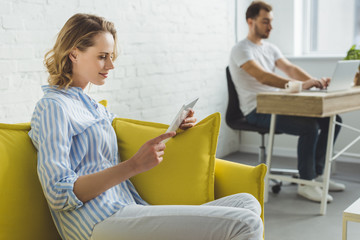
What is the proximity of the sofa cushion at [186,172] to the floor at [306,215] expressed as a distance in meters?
0.98

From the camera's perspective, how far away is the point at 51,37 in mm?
2420

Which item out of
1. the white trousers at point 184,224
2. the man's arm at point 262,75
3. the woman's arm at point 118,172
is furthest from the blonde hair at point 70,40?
the man's arm at point 262,75

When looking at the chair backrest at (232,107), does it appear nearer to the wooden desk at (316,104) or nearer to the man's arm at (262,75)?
the man's arm at (262,75)

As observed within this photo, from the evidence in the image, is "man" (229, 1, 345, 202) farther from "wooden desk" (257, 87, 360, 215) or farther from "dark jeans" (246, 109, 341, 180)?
"wooden desk" (257, 87, 360, 215)

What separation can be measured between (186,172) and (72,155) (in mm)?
406

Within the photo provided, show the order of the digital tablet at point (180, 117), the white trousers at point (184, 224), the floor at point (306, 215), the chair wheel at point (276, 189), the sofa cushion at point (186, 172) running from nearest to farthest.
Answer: the white trousers at point (184, 224) < the digital tablet at point (180, 117) < the sofa cushion at point (186, 172) < the floor at point (306, 215) < the chair wheel at point (276, 189)

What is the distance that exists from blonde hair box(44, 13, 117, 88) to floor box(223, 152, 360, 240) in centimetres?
144

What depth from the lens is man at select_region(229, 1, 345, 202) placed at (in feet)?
10.2

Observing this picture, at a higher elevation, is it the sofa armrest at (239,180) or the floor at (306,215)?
the sofa armrest at (239,180)

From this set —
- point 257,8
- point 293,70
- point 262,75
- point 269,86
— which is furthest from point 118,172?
point 293,70

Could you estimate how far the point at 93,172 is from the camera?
60.8 inches

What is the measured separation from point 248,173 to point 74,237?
0.63 m

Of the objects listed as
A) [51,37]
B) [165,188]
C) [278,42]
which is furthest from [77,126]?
[278,42]

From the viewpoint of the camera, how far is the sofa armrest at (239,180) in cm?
167
